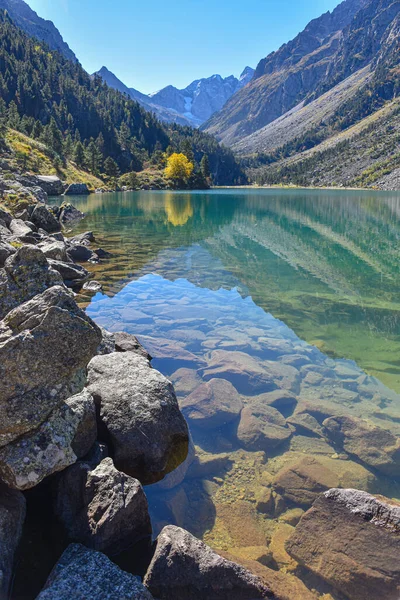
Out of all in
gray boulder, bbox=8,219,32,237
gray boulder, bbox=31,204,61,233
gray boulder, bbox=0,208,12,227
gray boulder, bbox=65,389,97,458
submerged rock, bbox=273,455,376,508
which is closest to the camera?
gray boulder, bbox=65,389,97,458

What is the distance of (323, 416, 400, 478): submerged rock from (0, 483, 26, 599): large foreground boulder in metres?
6.92

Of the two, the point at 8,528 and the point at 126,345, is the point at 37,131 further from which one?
the point at 8,528

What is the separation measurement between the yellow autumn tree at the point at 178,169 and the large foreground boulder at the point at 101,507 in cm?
17465

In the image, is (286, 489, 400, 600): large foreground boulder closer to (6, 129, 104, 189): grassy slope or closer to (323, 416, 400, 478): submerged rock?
(323, 416, 400, 478): submerged rock

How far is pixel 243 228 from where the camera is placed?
1875 inches

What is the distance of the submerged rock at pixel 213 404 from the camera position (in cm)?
996

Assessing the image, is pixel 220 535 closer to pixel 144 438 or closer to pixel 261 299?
pixel 144 438

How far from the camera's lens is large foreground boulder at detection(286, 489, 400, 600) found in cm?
550

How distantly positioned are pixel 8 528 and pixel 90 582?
4.58 ft

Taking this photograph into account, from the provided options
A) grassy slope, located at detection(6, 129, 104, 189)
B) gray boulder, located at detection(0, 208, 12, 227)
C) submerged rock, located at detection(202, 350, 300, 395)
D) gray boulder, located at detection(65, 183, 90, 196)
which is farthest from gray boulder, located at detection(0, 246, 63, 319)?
gray boulder, located at detection(65, 183, 90, 196)

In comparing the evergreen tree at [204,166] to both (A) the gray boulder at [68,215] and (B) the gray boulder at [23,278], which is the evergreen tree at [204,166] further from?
(B) the gray boulder at [23,278]

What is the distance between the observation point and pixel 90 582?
4539 millimetres

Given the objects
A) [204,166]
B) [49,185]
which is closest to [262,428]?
[49,185]

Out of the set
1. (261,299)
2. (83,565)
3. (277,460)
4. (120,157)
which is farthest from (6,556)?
(120,157)
